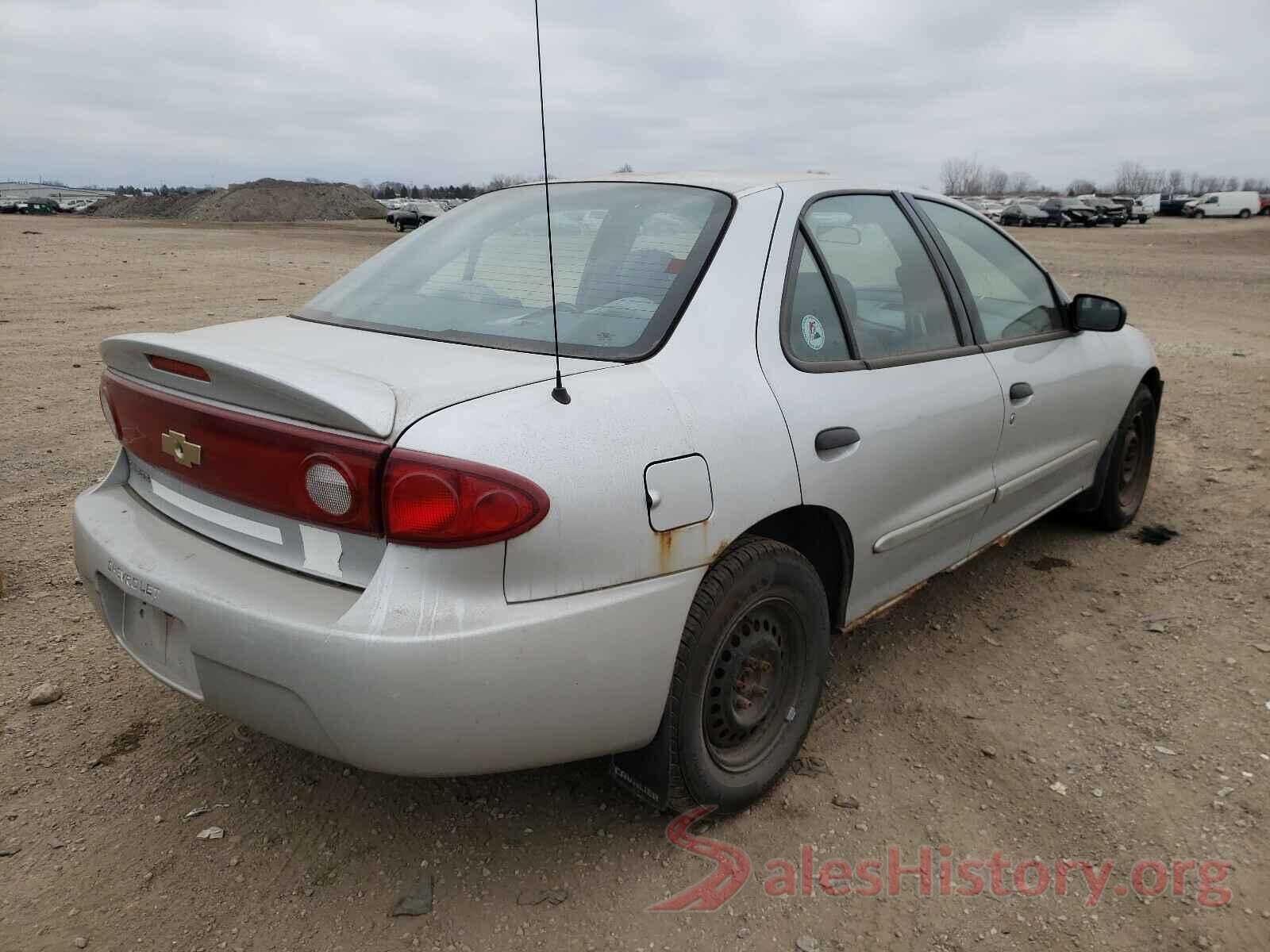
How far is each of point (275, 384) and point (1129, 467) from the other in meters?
4.01

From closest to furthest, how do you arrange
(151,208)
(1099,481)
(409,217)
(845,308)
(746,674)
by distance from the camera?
(746,674) → (845,308) → (1099,481) → (409,217) → (151,208)

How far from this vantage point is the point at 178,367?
2.09 m

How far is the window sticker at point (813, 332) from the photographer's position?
96.9 inches

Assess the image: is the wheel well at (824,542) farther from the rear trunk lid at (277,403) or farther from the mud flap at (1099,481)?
the mud flap at (1099,481)

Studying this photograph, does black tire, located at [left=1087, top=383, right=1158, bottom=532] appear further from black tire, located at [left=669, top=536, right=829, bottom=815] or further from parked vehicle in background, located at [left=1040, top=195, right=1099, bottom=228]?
parked vehicle in background, located at [left=1040, top=195, right=1099, bottom=228]

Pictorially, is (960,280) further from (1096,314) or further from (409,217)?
(409,217)

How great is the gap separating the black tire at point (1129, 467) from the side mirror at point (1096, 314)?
634 mm

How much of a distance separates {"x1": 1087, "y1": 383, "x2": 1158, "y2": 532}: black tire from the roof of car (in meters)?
1.87

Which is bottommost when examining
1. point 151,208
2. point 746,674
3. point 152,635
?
point 746,674

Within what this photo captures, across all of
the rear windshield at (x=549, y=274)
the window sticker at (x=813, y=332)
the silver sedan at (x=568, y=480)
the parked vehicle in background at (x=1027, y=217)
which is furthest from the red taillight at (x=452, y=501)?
the parked vehicle in background at (x=1027, y=217)

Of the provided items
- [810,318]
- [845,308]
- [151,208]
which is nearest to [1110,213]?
[845,308]

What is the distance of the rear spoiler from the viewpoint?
1.77m

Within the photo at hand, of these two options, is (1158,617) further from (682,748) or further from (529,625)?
(529,625)

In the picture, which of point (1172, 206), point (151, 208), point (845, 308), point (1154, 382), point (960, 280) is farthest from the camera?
point (1172, 206)
